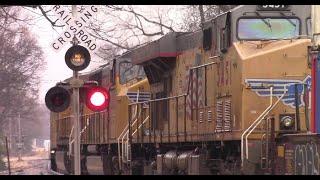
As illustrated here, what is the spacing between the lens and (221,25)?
43.2ft

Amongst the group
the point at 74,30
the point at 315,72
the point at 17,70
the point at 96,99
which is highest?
the point at 17,70

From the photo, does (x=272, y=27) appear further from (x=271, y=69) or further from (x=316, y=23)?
(x=316, y=23)

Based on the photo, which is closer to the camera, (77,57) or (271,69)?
(77,57)

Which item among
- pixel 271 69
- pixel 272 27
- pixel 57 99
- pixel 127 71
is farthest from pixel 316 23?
pixel 127 71

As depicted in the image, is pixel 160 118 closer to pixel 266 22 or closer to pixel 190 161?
pixel 190 161

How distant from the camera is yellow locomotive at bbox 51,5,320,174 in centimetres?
1155

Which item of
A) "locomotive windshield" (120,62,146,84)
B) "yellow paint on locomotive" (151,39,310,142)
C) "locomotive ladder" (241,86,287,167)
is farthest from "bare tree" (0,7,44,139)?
"locomotive ladder" (241,86,287,167)

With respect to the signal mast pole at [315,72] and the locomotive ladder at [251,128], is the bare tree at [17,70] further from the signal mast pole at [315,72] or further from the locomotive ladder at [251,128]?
the signal mast pole at [315,72]

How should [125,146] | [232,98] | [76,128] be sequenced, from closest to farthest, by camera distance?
[76,128] < [232,98] < [125,146]

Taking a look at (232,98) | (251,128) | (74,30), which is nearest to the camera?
(74,30)

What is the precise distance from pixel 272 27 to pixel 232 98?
59.7 inches

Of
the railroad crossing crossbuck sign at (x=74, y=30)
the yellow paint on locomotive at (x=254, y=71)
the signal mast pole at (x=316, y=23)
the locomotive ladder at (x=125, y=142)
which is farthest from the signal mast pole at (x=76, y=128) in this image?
the locomotive ladder at (x=125, y=142)

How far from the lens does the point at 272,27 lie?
40.7 ft

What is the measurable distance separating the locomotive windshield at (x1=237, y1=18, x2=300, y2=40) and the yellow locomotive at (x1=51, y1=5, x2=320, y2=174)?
19mm
